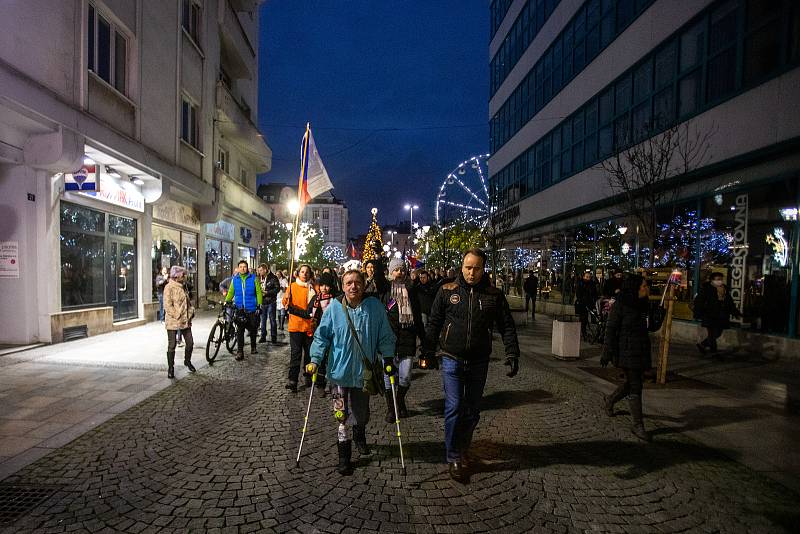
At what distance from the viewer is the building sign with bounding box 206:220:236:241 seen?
67.1 feet

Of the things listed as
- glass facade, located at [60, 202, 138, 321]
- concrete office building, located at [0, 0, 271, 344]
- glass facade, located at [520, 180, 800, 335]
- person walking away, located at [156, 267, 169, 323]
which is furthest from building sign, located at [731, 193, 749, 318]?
person walking away, located at [156, 267, 169, 323]

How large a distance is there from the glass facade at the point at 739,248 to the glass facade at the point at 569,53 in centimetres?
690

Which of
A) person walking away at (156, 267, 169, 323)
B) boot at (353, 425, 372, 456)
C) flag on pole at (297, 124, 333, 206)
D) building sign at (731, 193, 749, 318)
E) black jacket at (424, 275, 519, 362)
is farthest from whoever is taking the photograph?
person walking away at (156, 267, 169, 323)

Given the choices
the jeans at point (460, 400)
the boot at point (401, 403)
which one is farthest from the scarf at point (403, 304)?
the jeans at point (460, 400)

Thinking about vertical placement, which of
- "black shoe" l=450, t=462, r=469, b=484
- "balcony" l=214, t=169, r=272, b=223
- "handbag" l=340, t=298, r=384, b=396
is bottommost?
"black shoe" l=450, t=462, r=469, b=484

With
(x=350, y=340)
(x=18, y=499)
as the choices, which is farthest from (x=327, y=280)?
(x=18, y=499)

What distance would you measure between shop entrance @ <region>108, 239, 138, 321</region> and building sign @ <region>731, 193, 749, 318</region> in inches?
621

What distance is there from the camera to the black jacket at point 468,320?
390 centimetres

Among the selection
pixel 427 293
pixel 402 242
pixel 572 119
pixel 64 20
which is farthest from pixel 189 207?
pixel 402 242

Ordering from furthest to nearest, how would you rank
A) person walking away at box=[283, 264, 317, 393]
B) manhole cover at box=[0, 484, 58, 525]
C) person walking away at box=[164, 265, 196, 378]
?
person walking away at box=[164, 265, 196, 378]
person walking away at box=[283, 264, 317, 393]
manhole cover at box=[0, 484, 58, 525]

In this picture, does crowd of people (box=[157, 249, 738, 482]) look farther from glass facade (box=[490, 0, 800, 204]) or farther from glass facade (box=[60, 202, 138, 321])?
glass facade (box=[60, 202, 138, 321])

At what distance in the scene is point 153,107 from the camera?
13.0 m

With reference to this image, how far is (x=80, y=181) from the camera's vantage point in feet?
32.6

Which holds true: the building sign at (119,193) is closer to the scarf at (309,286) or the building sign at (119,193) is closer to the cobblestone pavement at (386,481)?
the scarf at (309,286)
